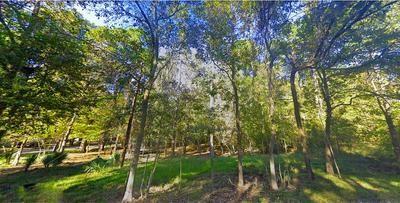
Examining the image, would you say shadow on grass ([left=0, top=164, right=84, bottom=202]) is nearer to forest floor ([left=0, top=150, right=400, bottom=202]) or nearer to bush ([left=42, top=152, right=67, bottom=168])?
forest floor ([left=0, top=150, right=400, bottom=202])

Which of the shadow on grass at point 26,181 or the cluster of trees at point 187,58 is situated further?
the shadow on grass at point 26,181

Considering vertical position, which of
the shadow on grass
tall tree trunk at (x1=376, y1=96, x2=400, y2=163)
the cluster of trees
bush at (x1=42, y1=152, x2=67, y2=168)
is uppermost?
the cluster of trees

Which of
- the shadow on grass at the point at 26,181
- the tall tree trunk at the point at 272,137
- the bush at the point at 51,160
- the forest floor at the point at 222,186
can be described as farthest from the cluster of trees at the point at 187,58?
the bush at the point at 51,160

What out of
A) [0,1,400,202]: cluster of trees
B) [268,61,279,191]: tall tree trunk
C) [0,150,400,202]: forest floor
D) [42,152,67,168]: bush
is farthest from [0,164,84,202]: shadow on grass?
[268,61,279,191]: tall tree trunk

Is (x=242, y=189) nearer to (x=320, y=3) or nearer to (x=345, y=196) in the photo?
(x=345, y=196)

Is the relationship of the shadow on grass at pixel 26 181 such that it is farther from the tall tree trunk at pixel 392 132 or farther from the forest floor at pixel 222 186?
the tall tree trunk at pixel 392 132

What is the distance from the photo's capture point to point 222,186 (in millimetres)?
8406

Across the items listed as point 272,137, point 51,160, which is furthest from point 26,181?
point 272,137

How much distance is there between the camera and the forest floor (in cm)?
712

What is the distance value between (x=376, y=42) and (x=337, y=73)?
1.59 m

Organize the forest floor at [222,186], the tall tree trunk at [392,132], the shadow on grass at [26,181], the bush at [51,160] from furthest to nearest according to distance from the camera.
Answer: the bush at [51,160]
the tall tree trunk at [392,132]
the shadow on grass at [26,181]
the forest floor at [222,186]

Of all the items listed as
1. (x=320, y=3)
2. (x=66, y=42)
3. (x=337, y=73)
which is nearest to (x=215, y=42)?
(x=320, y=3)

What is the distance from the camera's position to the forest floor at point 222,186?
23.4ft

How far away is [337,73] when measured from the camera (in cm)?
860
